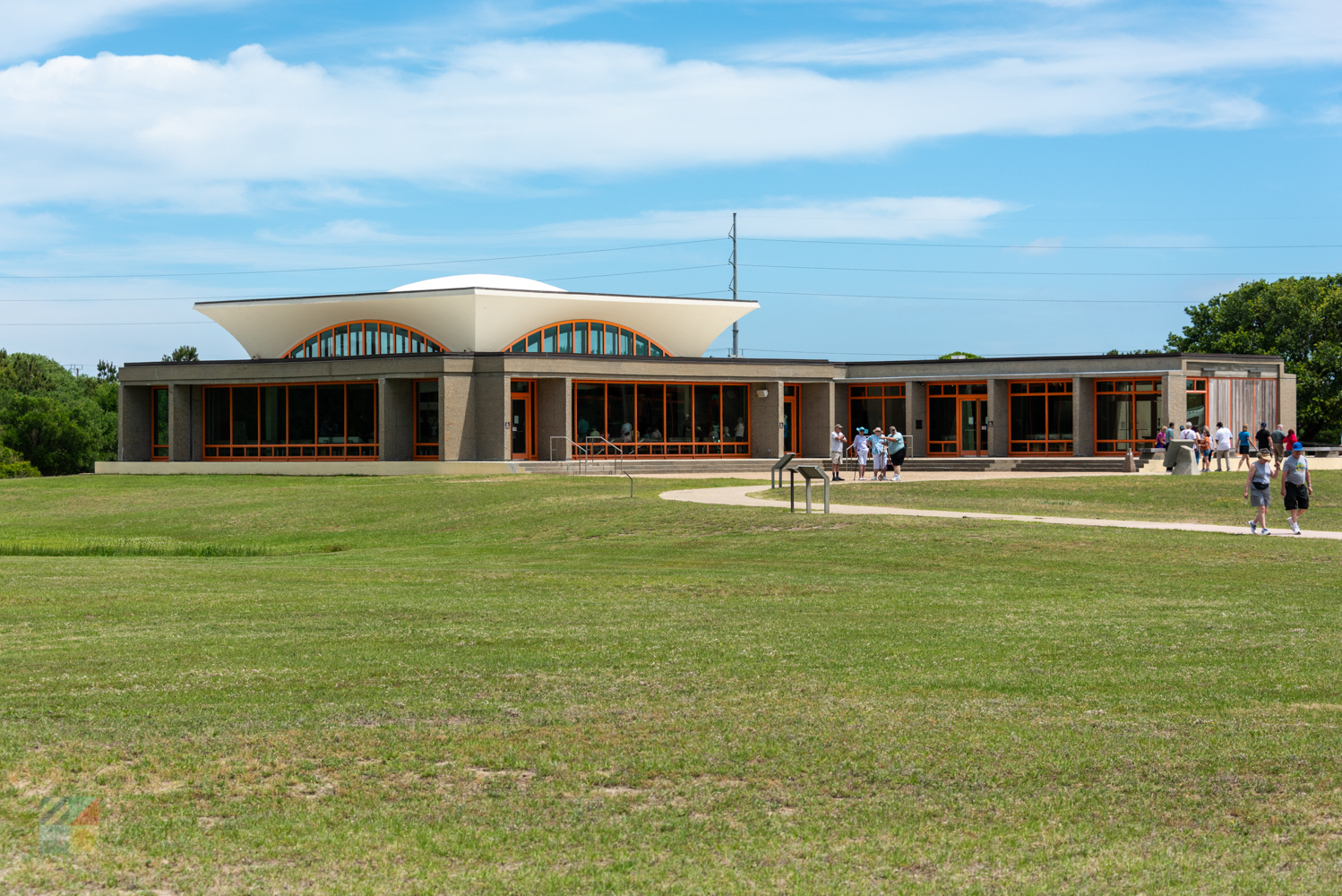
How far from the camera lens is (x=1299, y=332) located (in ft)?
226

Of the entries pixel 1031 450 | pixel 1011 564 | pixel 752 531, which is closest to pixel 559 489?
pixel 752 531

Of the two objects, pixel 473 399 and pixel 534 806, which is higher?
pixel 473 399

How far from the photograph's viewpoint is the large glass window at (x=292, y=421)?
4453 centimetres

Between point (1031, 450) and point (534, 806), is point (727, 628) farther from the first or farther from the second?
point (1031, 450)

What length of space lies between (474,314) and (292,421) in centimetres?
780

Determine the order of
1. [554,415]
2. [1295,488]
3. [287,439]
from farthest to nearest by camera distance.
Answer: [287,439] < [554,415] < [1295,488]

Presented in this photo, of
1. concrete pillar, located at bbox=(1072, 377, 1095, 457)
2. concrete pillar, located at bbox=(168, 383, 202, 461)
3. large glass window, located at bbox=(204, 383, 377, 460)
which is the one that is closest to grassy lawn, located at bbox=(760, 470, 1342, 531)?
concrete pillar, located at bbox=(1072, 377, 1095, 457)

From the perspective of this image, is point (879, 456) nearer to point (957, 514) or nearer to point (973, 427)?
point (957, 514)

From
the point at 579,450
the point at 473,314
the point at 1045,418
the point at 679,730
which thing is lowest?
the point at 679,730

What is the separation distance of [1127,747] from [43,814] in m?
5.67

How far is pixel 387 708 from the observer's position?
8242mm

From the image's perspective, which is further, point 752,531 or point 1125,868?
point 752,531

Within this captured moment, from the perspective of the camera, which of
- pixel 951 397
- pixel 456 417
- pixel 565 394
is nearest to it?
pixel 456 417

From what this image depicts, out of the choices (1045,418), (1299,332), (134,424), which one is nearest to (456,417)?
(134,424)
